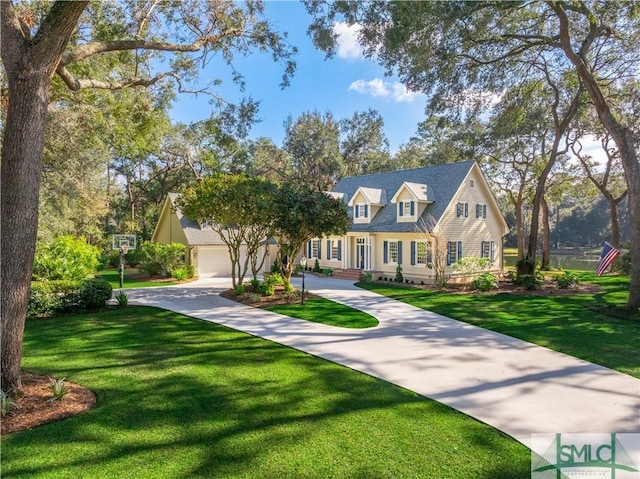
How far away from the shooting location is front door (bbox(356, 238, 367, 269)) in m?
22.8

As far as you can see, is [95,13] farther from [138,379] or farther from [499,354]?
[499,354]

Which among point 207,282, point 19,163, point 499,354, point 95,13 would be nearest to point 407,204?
point 207,282

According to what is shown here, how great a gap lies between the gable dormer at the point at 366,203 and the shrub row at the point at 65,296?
15.0 m

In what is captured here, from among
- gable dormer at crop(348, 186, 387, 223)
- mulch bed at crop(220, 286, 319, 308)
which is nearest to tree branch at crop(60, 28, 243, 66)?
mulch bed at crop(220, 286, 319, 308)

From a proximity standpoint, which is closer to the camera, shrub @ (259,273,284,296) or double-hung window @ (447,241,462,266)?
shrub @ (259,273,284,296)

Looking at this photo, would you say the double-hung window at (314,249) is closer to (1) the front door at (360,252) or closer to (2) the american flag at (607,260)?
(1) the front door at (360,252)

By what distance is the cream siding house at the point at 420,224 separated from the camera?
Result: 20000 millimetres

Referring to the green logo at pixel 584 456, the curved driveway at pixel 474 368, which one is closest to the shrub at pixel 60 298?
the curved driveway at pixel 474 368

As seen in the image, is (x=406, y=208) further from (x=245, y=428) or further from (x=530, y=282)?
(x=245, y=428)

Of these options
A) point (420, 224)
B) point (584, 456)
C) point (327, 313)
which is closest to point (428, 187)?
point (420, 224)

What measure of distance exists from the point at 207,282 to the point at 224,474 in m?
17.4

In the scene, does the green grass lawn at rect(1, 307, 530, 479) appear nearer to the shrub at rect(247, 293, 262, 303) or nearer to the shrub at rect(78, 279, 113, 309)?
the shrub at rect(78, 279, 113, 309)

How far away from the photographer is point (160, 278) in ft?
69.4

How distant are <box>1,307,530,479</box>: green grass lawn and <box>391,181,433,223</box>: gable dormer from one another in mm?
14843
